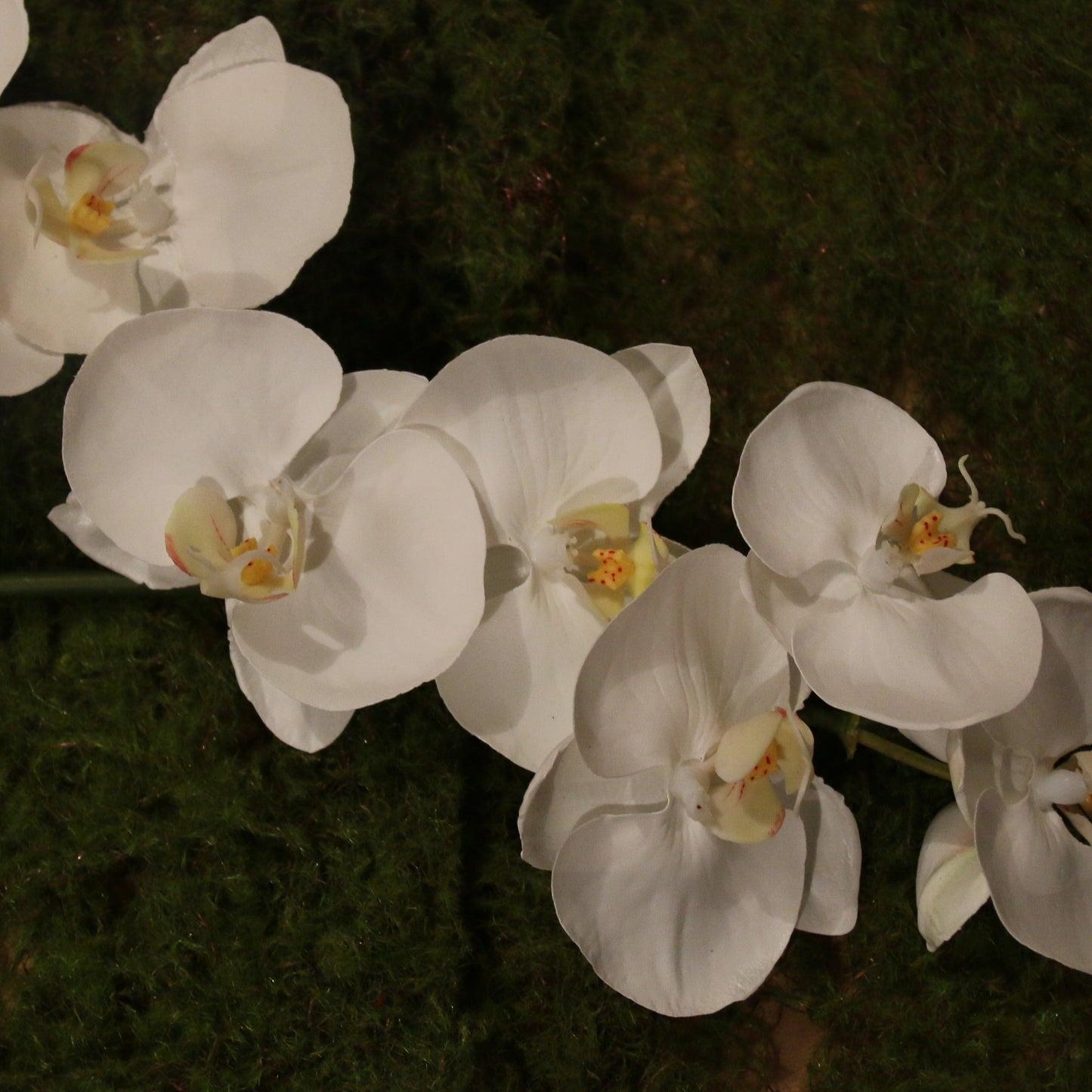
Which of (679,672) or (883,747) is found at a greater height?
(679,672)

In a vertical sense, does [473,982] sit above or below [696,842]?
below

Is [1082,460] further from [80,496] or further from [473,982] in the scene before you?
[80,496]

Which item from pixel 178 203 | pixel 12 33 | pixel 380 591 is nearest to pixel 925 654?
pixel 380 591

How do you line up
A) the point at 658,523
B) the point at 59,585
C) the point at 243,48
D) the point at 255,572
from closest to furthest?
the point at 255,572 < the point at 243,48 < the point at 59,585 < the point at 658,523

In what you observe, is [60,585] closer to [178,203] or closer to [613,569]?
[178,203]

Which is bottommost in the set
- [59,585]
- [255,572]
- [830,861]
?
[59,585]

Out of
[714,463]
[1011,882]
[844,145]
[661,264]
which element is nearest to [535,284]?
[661,264]
